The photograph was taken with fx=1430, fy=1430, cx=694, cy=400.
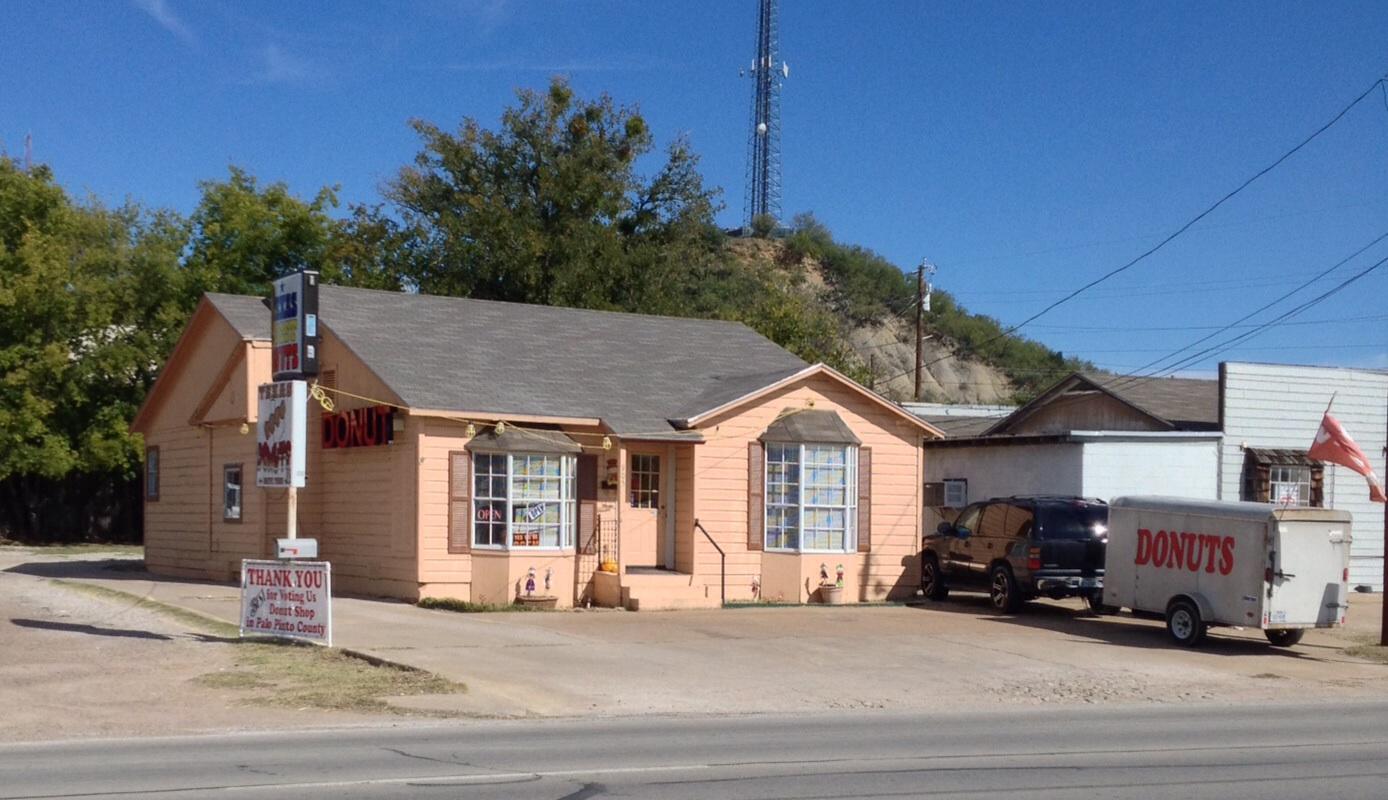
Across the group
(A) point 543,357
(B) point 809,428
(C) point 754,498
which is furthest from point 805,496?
(A) point 543,357

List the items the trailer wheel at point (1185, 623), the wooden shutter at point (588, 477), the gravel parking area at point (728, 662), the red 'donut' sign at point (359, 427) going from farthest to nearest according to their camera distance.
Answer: the wooden shutter at point (588, 477) < the red 'donut' sign at point (359, 427) < the trailer wheel at point (1185, 623) < the gravel parking area at point (728, 662)

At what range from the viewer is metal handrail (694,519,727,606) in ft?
78.3

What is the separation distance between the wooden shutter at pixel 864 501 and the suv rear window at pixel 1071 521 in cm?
344

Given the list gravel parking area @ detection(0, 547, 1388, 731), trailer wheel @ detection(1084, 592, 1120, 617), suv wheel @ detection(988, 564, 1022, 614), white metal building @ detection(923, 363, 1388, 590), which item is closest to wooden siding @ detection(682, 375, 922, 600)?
gravel parking area @ detection(0, 547, 1388, 731)

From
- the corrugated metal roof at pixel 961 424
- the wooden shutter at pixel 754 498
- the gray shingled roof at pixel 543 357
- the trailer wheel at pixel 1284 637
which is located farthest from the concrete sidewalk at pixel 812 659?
the corrugated metal roof at pixel 961 424

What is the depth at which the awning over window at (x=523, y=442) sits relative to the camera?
2225 centimetres

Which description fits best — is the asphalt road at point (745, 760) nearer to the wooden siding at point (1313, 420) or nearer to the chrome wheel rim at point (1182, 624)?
the chrome wheel rim at point (1182, 624)

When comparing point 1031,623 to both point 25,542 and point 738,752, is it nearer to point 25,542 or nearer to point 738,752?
point 738,752

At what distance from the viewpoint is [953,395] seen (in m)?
88.6

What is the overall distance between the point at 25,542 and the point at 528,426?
91.6ft

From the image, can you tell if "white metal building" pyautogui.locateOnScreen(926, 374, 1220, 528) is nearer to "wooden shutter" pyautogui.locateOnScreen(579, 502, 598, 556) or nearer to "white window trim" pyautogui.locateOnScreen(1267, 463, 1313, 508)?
"white window trim" pyautogui.locateOnScreen(1267, 463, 1313, 508)

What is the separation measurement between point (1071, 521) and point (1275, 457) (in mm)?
8318

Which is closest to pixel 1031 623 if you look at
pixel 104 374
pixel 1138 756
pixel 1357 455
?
pixel 1357 455

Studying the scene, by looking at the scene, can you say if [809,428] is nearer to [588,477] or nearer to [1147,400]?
[588,477]
